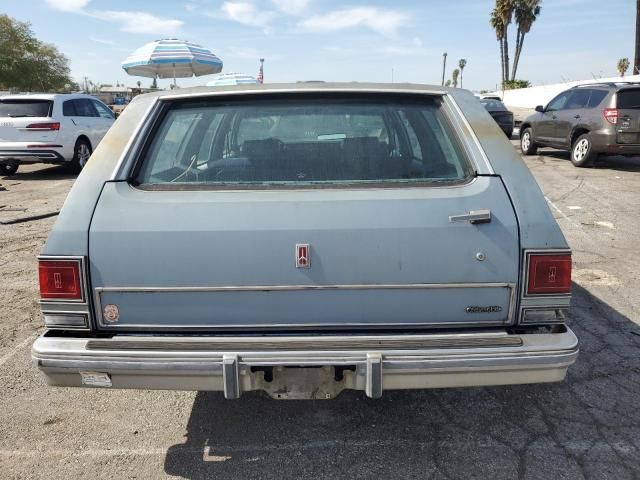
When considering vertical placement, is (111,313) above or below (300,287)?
below

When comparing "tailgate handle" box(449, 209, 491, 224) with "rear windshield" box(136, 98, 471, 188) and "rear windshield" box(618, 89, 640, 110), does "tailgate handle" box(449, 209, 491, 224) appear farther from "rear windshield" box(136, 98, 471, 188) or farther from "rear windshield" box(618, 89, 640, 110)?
"rear windshield" box(618, 89, 640, 110)

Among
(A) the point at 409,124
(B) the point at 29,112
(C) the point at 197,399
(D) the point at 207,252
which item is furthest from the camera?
(B) the point at 29,112

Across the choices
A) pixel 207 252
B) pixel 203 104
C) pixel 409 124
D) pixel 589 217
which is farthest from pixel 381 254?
pixel 589 217

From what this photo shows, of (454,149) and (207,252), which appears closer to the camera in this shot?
(207,252)

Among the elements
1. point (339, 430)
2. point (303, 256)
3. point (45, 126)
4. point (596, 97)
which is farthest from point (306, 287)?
point (596, 97)

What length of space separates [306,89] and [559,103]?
11.6 metres

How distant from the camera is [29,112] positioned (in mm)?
10664

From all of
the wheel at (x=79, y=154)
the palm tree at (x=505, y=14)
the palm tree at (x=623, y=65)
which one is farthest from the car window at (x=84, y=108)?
the palm tree at (x=623, y=65)

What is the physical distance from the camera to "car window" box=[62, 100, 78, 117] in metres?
11.0

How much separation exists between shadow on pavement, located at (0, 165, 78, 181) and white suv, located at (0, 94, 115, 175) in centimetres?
31

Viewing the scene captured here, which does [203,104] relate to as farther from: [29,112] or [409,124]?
[29,112]

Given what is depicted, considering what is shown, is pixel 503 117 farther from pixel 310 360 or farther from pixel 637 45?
pixel 310 360

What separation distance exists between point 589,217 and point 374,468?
6.11 meters

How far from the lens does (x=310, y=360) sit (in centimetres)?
209
